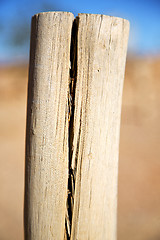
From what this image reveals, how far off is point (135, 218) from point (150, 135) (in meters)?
3.29

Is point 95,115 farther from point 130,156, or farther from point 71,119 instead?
point 130,156

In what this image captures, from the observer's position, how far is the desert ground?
3086 millimetres

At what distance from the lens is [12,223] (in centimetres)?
305

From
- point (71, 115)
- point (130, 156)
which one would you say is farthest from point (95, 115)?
point (130, 156)

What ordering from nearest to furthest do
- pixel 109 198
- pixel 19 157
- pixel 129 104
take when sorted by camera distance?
1. pixel 109 198
2. pixel 19 157
3. pixel 129 104

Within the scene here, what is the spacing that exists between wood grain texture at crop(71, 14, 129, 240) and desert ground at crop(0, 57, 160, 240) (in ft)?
6.93

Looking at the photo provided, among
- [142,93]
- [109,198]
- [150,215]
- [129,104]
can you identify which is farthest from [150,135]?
[109,198]

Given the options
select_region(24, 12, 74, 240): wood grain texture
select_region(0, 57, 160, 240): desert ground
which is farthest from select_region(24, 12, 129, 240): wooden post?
select_region(0, 57, 160, 240): desert ground

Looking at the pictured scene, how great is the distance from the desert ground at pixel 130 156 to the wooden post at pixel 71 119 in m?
2.14

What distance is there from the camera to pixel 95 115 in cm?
92

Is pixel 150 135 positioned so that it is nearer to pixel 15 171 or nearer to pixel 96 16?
pixel 15 171

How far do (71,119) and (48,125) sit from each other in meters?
0.09

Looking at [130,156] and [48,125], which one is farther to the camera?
[130,156]

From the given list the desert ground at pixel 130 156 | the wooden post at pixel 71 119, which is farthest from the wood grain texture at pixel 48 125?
the desert ground at pixel 130 156
